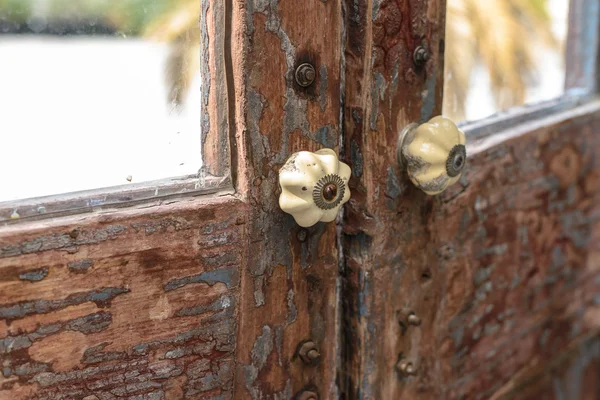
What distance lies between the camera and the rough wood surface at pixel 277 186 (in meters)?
0.91

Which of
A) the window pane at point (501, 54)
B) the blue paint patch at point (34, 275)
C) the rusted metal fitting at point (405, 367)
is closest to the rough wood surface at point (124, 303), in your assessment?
the blue paint patch at point (34, 275)

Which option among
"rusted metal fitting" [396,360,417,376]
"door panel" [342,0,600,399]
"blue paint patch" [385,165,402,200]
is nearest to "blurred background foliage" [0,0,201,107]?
"door panel" [342,0,600,399]

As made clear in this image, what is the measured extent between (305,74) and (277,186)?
0.57 feet

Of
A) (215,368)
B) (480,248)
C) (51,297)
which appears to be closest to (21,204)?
(51,297)

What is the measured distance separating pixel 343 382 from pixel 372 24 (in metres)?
0.65

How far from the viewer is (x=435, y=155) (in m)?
1.02

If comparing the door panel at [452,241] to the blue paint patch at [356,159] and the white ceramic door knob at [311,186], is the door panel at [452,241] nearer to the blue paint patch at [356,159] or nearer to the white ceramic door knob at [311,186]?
the blue paint patch at [356,159]

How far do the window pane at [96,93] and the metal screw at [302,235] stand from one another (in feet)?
0.63

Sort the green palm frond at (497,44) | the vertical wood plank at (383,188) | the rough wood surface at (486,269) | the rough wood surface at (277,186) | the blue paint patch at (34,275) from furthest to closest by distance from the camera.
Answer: the green palm frond at (497,44), the rough wood surface at (486,269), the vertical wood plank at (383,188), the rough wood surface at (277,186), the blue paint patch at (34,275)

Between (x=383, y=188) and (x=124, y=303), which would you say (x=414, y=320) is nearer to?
(x=383, y=188)

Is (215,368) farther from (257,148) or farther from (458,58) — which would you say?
(458,58)

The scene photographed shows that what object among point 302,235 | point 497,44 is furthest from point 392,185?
point 497,44

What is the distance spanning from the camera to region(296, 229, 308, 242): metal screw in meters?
1.00

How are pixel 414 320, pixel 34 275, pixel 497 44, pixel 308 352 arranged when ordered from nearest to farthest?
pixel 34 275 < pixel 308 352 < pixel 414 320 < pixel 497 44
